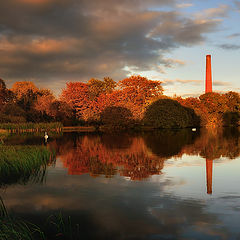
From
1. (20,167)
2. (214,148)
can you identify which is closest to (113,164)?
(20,167)

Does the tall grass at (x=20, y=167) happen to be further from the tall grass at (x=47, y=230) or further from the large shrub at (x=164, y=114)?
the large shrub at (x=164, y=114)

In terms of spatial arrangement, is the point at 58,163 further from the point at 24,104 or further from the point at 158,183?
the point at 24,104

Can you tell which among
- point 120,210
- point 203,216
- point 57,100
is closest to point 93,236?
point 120,210

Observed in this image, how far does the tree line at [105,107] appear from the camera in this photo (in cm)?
5528

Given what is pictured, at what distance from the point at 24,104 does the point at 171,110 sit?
31.5 meters

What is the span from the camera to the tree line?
5528 centimetres

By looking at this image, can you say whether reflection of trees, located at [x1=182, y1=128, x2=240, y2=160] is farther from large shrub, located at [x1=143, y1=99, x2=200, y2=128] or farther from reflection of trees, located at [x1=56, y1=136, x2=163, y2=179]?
large shrub, located at [x1=143, y1=99, x2=200, y2=128]

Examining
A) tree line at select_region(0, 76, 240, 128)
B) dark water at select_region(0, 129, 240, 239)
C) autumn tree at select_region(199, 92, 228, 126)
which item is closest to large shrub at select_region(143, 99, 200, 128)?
tree line at select_region(0, 76, 240, 128)

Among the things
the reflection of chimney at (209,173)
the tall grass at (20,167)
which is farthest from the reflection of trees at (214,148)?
the tall grass at (20,167)

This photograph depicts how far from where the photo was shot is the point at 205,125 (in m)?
73.2

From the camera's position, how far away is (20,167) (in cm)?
1334

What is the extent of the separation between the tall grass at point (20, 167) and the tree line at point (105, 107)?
35.6m

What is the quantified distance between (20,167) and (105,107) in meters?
43.8

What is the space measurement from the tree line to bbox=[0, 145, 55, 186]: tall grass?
35.6 m
